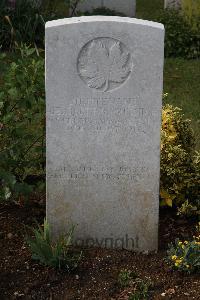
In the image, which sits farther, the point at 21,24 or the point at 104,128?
the point at 21,24

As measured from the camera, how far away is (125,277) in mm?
4055

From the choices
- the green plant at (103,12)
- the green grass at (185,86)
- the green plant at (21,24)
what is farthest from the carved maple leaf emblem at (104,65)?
the green plant at (103,12)

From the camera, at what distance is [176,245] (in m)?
4.20

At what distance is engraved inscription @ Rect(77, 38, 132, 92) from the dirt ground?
1.06 meters

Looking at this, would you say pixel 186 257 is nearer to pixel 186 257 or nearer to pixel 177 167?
pixel 186 257

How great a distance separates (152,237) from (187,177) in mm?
631

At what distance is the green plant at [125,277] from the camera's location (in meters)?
4.02

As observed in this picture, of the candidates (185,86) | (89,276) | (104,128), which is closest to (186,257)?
(89,276)

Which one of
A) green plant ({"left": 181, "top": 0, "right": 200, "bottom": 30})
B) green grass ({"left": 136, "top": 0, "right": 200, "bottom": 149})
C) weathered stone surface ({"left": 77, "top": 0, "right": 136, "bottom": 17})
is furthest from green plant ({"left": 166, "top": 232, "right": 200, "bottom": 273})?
weathered stone surface ({"left": 77, "top": 0, "right": 136, "bottom": 17})

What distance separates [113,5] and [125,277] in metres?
8.14

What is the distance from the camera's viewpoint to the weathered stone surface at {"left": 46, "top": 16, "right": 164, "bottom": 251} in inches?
158

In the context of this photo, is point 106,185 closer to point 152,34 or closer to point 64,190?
point 64,190

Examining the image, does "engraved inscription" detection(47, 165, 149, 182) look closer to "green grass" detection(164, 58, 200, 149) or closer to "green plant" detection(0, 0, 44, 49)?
"green grass" detection(164, 58, 200, 149)

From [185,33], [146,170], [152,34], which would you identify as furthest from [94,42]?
[185,33]
